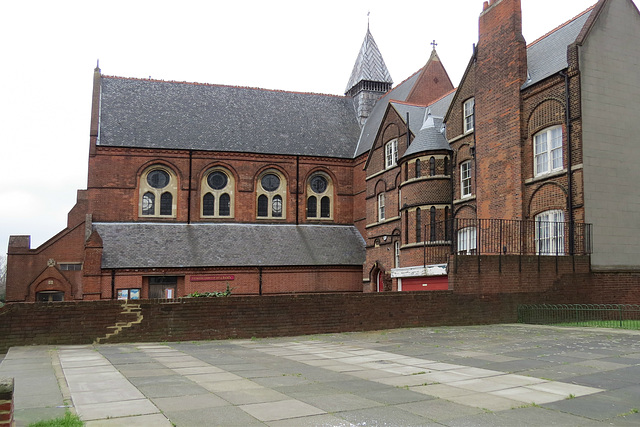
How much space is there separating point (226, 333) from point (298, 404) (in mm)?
9560

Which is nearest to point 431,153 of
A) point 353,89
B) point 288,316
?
point 288,316

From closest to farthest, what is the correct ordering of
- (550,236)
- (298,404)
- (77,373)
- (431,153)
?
(298,404) → (77,373) → (550,236) → (431,153)

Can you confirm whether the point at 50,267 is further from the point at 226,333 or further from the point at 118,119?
the point at 226,333

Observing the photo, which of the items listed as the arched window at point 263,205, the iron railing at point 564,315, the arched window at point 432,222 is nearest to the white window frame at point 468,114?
the arched window at point 432,222

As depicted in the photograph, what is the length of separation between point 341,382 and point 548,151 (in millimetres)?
16981

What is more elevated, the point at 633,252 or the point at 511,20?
the point at 511,20

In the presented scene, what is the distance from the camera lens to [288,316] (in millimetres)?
17500

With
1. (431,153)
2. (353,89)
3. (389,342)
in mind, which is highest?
(353,89)

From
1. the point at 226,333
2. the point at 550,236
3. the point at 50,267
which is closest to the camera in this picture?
the point at 226,333

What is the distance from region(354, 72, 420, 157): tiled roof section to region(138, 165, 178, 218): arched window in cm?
1299

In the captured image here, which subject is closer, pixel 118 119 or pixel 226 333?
pixel 226 333

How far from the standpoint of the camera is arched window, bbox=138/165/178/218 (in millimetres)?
37750

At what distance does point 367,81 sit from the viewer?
45.8 meters

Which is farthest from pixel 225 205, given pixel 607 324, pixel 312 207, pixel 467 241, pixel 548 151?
pixel 607 324
